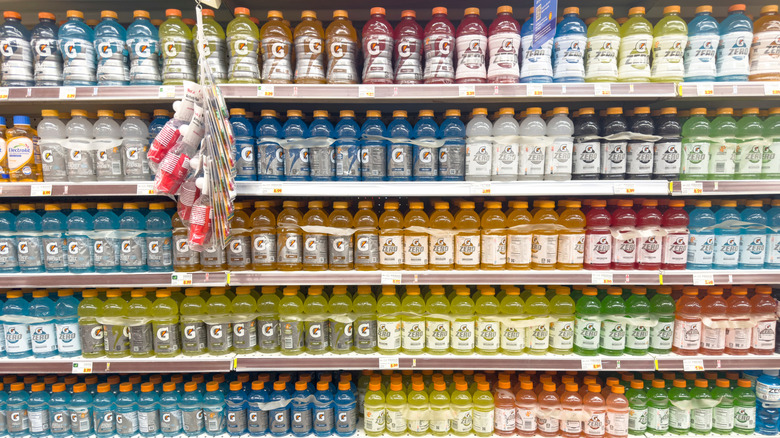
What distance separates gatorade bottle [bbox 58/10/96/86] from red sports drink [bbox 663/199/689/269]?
3184 mm

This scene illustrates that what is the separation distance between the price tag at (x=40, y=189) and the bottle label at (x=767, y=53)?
145 inches

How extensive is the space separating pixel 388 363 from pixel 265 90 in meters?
1.56

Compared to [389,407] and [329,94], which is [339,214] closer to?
[329,94]

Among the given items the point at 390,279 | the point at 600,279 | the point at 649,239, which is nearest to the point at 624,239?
the point at 649,239

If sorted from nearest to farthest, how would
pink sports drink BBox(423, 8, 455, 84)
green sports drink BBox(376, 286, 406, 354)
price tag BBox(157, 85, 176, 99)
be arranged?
price tag BBox(157, 85, 176, 99) → pink sports drink BBox(423, 8, 455, 84) → green sports drink BBox(376, 286, 406, 354)

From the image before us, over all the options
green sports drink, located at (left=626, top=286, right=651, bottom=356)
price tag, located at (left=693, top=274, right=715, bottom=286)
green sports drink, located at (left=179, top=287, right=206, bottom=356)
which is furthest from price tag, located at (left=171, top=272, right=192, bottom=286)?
price tag, located at (left=693, top=274, right=715, bottom=286)

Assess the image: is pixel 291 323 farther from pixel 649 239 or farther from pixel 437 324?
pixel 649 239

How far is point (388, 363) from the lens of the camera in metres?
2.12

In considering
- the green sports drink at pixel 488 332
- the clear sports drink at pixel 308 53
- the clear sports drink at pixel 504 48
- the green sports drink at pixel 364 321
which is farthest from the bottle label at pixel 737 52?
the green sports drink at pixel 364 321

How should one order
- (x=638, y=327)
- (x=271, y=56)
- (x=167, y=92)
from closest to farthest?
(x=167, y=92), (x=271, y=56), (x=638, y=327)

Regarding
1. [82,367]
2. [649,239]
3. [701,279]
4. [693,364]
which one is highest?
[649,239]

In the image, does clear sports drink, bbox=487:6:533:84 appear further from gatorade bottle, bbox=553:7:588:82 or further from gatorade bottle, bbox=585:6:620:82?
gatorade bottle, bbox=585:6:620:82

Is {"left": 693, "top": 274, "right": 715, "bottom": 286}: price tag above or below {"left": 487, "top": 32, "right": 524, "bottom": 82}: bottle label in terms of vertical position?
below

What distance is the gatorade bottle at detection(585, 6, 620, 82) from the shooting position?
2.03 meters
